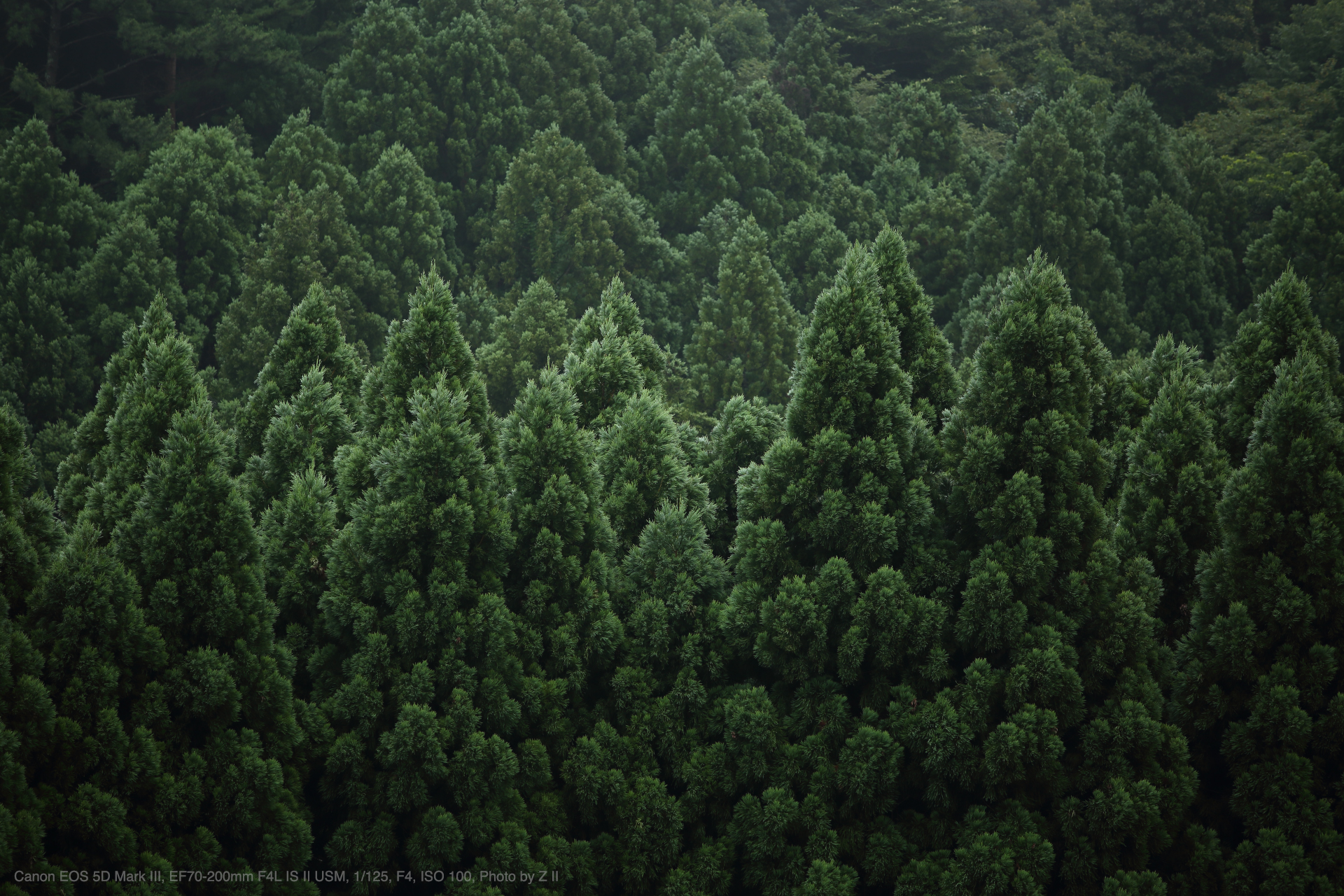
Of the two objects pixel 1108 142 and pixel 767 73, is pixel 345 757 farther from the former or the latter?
pixel 767 73

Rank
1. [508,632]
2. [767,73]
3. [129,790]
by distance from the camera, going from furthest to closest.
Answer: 1. [767,73]
2. [508,632]
3. [129,790]

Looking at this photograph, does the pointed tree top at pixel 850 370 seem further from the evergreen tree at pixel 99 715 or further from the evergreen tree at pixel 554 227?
the evergreen tree at pixel 554 227

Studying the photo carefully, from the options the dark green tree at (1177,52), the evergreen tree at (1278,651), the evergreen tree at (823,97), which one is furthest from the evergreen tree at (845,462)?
the dark green tree at (1177,52)

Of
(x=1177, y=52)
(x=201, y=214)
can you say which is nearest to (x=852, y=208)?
(x=1177, y=52)

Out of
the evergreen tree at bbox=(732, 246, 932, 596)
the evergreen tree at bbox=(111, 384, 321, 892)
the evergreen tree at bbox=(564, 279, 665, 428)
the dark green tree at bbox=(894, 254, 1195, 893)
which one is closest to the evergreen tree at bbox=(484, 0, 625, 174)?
the evergreen tree at bbox=(564, 279, 665, 428)

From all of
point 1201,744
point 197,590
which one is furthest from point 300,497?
point 1201,744

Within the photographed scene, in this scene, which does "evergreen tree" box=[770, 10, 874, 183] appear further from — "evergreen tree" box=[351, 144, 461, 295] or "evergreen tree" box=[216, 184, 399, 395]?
"evergreen tree" box=[216, 184, 399, 395]

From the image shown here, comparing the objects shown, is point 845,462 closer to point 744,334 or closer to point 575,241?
point 744,334
